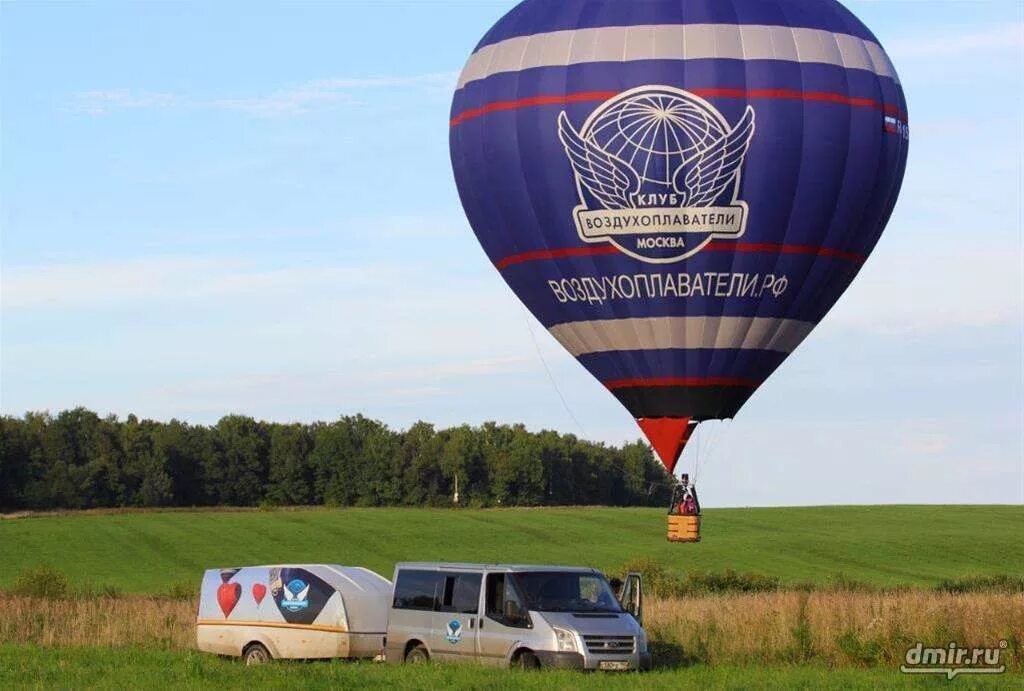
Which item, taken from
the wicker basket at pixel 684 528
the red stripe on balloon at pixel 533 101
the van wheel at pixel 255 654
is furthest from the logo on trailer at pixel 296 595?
the red stripe on balloon at pixel 533 101

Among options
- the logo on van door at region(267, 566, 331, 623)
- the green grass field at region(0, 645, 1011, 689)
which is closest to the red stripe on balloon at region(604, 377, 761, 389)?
the green grass field at region(0, 645, 1011, 689)

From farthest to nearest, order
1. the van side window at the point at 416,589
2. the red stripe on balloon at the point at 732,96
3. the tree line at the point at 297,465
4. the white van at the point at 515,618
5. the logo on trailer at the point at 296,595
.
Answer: the tree line at the point at 297,465 → the red stripe on balloon at the point at 732,96 → the logo on trailer at the point at 296,595 → the van side window at the point at 416,589 → the white van at the point at 515,618

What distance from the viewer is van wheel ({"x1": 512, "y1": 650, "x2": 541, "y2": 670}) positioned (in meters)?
28.1

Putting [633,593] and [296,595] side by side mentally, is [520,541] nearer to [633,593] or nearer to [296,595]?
[296,595]

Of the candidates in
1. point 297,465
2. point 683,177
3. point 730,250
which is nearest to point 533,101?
point 683,177

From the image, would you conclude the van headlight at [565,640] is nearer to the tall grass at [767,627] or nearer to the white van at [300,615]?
the tall grass at [767,627]

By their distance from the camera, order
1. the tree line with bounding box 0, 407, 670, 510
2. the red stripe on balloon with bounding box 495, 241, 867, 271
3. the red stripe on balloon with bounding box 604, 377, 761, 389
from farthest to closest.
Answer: the tree line with bounding box 0, 407, 670, 510 < the red stripe on balloon with bounding box 604, 377, 761, 389 < the red stripe on balloon with bounding box 495, 241, 867, 271

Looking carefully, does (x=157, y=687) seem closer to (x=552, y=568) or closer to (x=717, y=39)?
(x=552, y=568)

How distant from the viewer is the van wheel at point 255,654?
30.4 m

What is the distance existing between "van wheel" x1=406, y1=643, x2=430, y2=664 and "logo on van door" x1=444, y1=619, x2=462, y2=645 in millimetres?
624

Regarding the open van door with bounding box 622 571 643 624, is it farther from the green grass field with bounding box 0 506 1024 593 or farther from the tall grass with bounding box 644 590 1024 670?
the green grass field with bounding box 0 506 1024 593

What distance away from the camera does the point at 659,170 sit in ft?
118

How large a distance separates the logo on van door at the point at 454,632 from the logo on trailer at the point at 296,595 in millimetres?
2790

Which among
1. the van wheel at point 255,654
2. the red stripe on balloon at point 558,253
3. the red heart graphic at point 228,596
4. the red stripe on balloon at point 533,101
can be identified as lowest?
the van wheel at point 255,654
